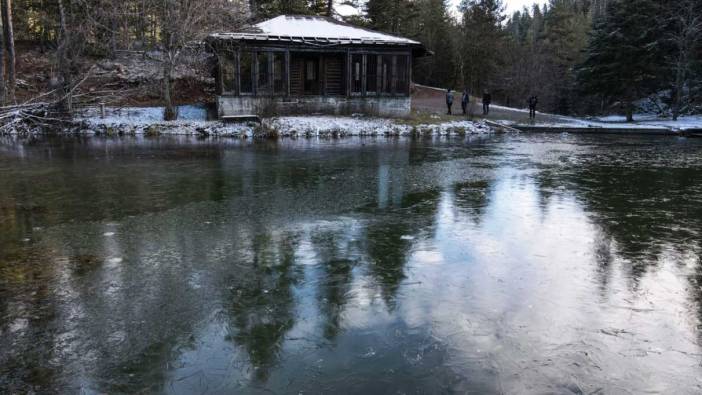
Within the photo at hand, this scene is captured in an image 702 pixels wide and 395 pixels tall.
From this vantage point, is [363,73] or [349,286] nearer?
[349,286]

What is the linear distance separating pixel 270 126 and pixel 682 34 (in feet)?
88.1

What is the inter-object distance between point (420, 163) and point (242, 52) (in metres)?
16.7

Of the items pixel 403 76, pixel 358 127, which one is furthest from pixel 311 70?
pixel 358 127

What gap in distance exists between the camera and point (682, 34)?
1309 inches

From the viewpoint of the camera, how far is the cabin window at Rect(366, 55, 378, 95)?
3119 cm

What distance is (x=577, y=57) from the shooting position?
49781 mm

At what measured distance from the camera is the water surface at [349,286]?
14.3ft

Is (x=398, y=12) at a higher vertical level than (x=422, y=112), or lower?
higher

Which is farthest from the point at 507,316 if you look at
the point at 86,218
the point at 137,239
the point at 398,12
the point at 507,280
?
the point at 398,12

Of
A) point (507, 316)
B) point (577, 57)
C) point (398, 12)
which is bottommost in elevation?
point (507, 316)

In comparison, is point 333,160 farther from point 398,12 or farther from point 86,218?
point 398,12

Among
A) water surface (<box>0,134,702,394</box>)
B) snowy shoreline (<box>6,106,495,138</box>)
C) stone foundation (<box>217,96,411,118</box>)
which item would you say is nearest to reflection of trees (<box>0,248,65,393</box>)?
water surface (<box>0,134,702,394</box>)

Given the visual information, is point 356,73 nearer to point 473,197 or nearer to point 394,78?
point 394,78

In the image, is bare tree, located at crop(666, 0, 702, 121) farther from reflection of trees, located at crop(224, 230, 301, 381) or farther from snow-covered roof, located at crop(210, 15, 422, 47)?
reflection of trees, located at crop(224, 230, 301, 381)
